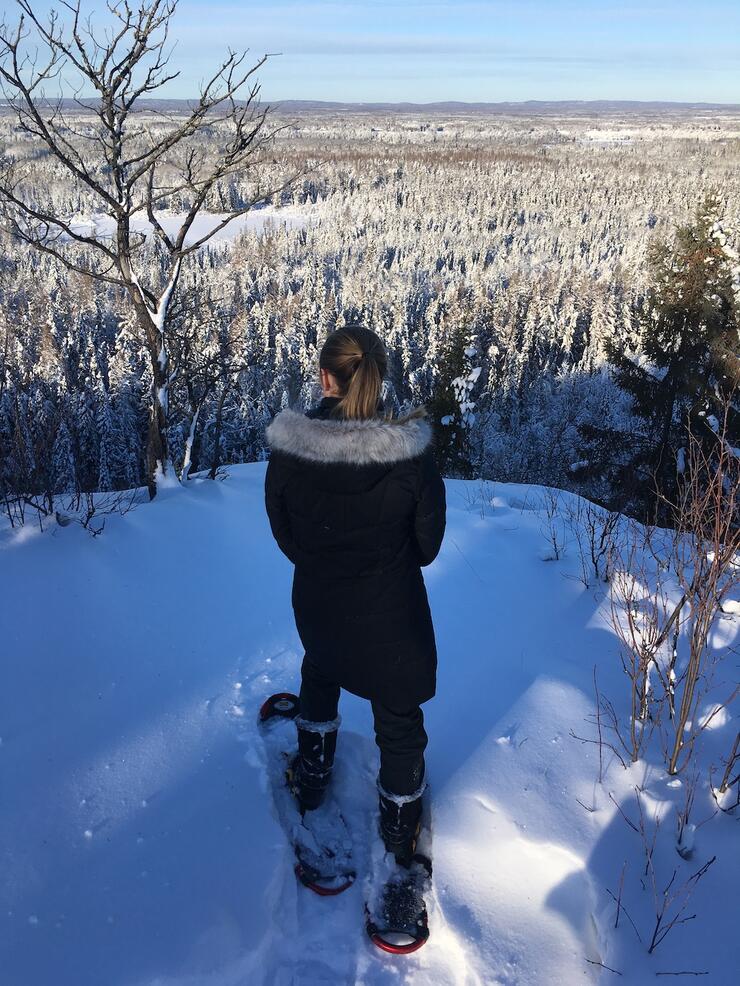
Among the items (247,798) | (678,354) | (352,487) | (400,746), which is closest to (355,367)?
(352,487)

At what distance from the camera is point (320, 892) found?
6.77 ft

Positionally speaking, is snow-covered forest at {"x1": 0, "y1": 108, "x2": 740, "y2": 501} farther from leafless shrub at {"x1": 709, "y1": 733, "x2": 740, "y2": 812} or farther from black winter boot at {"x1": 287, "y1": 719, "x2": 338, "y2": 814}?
leafless shrub at {"x1": 709, "y1": 733, "x2": 740, "y2": 812}

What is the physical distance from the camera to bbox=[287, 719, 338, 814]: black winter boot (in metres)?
2.32

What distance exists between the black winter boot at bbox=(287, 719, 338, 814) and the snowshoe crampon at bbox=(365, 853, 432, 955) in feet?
1.37

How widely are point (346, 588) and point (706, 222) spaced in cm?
1060

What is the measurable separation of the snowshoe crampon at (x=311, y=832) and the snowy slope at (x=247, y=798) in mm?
49

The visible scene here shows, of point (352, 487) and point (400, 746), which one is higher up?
point (352, 487)

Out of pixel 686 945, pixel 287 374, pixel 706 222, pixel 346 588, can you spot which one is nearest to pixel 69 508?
pixel 346 588

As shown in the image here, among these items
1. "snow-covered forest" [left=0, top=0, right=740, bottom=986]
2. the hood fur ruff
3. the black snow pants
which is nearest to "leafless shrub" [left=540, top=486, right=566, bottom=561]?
"snow-covered forest" [left=0, top=0, right=740, bottom=986]

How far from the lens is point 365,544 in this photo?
191cm

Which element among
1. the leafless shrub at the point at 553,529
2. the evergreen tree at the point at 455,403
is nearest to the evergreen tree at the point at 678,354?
the leafless shrub at the point at 553,529

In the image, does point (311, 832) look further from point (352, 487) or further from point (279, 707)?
point (352, 487)

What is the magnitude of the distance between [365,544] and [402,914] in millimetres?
1274

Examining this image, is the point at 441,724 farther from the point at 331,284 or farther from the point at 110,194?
the point at 331,284
